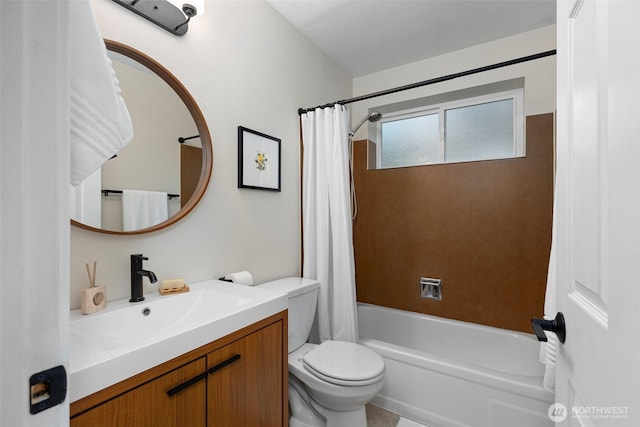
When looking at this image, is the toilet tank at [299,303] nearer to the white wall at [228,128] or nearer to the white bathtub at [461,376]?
the white wall at [228,128]

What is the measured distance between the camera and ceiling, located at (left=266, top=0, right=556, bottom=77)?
1855mm

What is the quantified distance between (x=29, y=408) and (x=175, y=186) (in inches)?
42.9

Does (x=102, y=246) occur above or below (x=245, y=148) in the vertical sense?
below

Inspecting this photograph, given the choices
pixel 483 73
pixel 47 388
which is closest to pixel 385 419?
pixel 47 388

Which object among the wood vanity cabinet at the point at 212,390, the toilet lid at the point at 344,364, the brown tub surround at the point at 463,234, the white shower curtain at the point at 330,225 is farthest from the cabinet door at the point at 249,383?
the brown tub surround at the point at 463,234

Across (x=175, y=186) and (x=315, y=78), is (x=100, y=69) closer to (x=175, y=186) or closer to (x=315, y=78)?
(x=175, y=186)

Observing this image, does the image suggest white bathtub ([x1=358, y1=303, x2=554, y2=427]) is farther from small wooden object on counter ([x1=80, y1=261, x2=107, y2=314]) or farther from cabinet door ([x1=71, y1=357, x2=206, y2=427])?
small wooden object on counter ([x1=80, y1=261, x2=107, y2=314])

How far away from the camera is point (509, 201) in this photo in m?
2.13

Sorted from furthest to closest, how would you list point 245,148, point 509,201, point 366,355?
point 509,201 → point 245,148 → point 366,355

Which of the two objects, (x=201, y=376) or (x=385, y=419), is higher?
(x=201, y=376)

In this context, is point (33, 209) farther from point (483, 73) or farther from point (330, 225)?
point (483, 73)

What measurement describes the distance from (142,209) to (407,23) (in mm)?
2063

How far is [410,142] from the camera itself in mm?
2750

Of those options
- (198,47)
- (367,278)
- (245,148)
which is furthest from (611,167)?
(367,278)
